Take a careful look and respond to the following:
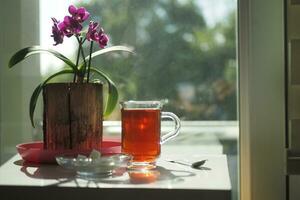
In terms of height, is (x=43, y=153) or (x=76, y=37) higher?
(x=76, y=37)

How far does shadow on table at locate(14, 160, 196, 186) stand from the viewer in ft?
2.98

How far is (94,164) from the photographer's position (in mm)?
936

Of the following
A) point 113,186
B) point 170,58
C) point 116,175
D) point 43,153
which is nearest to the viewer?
point 113,186

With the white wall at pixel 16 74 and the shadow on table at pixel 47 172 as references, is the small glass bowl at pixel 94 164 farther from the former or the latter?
the white wall at pixel 16 74

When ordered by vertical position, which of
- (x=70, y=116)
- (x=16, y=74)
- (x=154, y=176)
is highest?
(x=16, y=74)

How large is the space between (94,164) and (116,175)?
0.17 feet

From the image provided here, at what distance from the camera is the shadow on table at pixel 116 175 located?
0.91 metres

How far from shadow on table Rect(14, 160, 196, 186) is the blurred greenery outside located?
1.12 feet

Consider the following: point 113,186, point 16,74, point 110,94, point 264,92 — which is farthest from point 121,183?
point 16,74

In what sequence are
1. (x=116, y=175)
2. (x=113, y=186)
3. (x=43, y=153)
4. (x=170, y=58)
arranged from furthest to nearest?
(x=170, y=58) < (x=43, y=153) < (x=116, y=175) < (x=113, y=186)

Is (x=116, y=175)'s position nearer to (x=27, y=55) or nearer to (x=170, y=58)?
(x=27, y=55)

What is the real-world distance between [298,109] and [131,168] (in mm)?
425

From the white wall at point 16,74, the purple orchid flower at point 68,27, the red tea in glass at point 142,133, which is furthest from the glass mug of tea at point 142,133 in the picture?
the white wall at point 16,74

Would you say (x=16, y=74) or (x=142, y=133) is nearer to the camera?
(x=142, y=133)
